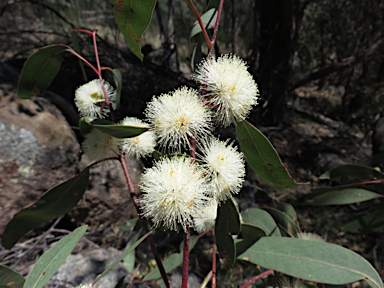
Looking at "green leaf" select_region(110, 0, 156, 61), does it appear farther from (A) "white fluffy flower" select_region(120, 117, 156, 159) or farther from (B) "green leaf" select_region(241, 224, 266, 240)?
(B) "green leaf" select_region(241, 224, 266, 240)

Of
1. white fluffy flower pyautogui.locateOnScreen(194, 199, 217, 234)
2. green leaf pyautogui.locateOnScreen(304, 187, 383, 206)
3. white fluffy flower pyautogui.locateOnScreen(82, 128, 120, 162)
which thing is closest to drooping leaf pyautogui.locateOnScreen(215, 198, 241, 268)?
white fluffy flower pyautogui.locateOnScreen(194, 199, 217, 234)

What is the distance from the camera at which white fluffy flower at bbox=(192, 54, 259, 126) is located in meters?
0.58

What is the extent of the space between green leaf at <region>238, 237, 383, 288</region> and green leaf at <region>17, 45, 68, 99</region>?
883 millimetres

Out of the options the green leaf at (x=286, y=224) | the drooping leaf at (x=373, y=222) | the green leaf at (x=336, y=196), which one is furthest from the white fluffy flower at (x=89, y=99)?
the drooping leaf at (x=373, y=222)

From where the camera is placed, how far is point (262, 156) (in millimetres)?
681

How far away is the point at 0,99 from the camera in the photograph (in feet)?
5.74

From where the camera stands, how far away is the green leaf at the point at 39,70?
31.9 inches

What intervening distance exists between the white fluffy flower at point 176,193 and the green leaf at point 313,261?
0.99 feet

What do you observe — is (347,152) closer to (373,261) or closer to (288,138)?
(288,138)

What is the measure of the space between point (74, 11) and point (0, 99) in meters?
1.80

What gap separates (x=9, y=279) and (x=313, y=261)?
0.76 meters

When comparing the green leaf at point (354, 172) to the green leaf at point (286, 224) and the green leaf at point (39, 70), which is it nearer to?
the green leaf at point (286, 224)

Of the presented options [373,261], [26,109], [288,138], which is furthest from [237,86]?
[288,138]

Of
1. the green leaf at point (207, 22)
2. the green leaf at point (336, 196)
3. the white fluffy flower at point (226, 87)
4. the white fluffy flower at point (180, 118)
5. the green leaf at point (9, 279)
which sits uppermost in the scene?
the green leaf at point (207, 22)
